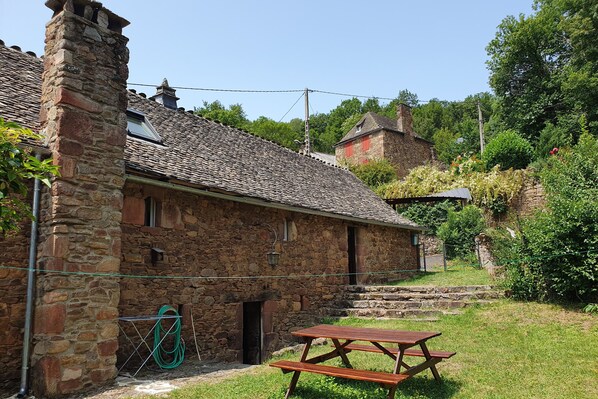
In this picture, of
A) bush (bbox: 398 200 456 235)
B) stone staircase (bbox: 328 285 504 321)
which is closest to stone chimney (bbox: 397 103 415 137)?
bush (bbox: 398 200 456 235)

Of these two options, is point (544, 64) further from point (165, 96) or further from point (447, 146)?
point (165, 96)

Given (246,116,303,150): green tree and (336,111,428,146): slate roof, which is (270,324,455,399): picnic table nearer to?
(336,111,428,146): slate roof

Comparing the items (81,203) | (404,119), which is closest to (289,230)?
(81,203)

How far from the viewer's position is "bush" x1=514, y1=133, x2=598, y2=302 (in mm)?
9211

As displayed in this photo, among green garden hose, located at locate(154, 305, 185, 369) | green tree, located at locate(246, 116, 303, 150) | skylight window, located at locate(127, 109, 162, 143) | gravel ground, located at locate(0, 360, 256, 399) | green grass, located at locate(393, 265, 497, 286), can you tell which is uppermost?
green tree, located at locate(246, 116, 303, 150)

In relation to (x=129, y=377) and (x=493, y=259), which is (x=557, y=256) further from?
(x=129, y=377)

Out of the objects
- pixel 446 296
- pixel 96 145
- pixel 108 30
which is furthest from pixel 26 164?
pixel 446 296

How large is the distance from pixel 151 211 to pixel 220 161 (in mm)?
3128

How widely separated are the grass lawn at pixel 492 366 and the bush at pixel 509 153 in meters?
14.3

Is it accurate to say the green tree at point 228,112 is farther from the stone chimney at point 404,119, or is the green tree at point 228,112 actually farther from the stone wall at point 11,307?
the stone wall at point 11,307

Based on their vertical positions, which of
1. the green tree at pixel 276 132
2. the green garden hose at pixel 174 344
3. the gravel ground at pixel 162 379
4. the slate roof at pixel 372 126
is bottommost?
the gravel ground at pixel 162 379

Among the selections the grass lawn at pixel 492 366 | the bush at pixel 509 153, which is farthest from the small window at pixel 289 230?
the bush at pixel 509 153

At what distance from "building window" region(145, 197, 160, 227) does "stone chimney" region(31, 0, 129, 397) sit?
1237 mm

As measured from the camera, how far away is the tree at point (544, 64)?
73.7ft
